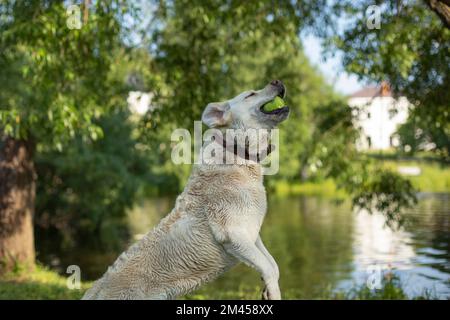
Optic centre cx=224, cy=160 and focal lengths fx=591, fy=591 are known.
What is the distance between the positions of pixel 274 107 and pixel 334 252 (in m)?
13.7

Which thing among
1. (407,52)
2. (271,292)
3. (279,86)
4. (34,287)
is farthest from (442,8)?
(34,287)

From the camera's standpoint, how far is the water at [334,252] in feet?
41.5

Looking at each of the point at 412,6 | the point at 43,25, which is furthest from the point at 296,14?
the point at 43,25

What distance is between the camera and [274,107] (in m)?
4.05

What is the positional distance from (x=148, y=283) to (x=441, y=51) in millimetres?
6674

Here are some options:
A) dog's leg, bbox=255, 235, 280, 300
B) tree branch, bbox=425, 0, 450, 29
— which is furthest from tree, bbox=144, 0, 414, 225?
dog's leg, bbox=255, 235, 280, 300

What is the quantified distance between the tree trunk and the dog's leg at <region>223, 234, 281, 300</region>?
9.12 metres

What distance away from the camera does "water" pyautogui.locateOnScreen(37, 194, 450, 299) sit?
41.5 feet

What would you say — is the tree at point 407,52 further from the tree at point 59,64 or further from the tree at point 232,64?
the tree at point 59,64

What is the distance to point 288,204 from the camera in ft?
105

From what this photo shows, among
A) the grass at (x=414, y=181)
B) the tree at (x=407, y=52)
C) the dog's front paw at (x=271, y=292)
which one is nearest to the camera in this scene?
the dog's front paw at (x=271, y=292)

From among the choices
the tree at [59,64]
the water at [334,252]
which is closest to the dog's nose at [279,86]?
the tree at [59,64]

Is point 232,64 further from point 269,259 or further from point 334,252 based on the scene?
point 334,252

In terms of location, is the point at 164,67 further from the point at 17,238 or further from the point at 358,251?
the point at 358,251
